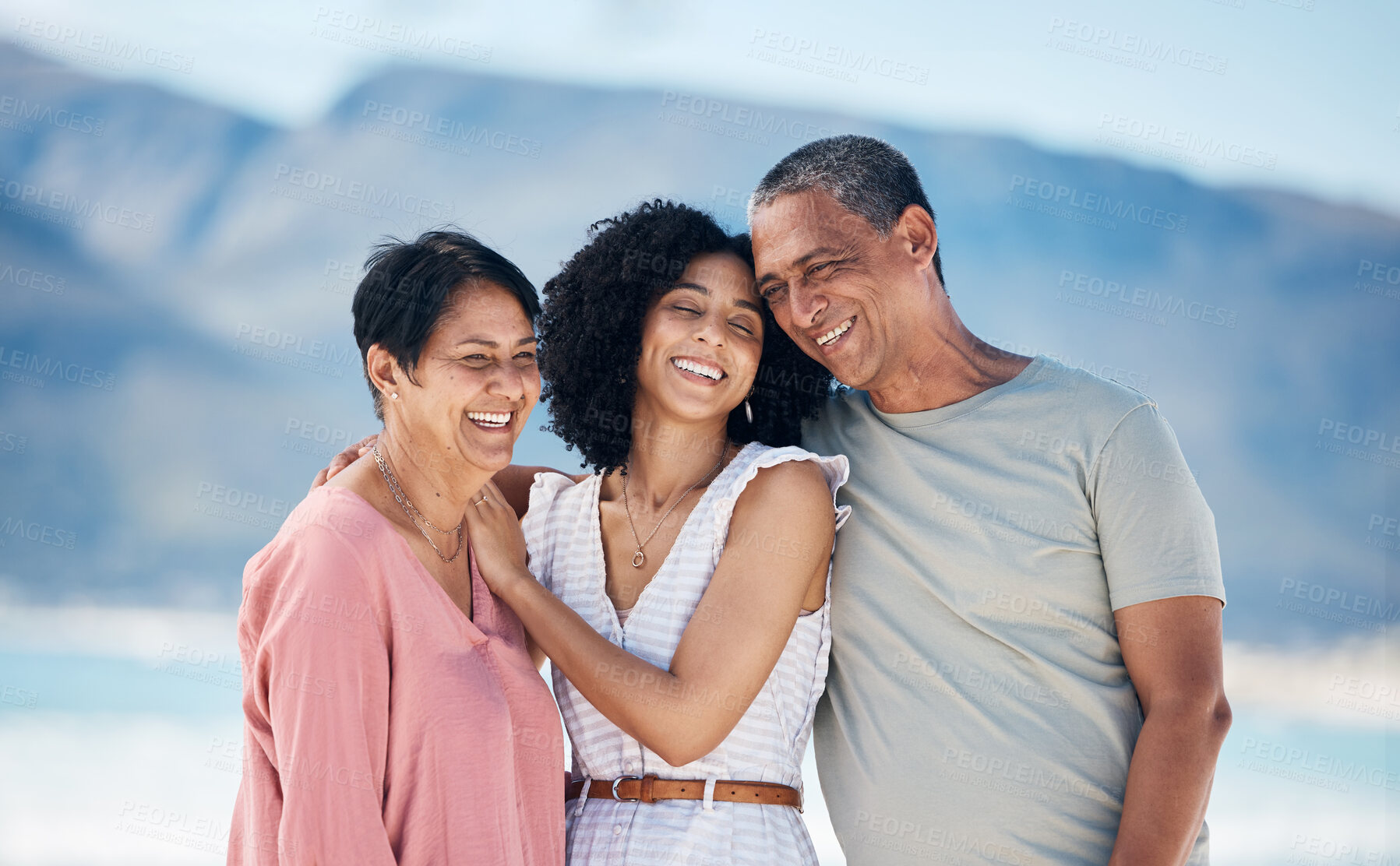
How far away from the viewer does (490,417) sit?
2545 millimetres

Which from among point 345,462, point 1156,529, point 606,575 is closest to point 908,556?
point 1156,529

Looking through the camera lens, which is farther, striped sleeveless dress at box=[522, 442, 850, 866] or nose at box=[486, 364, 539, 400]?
nose at box=[486, 364, 539, 400]

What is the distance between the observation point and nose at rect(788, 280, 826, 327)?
281cm

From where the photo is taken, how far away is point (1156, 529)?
8.05ft

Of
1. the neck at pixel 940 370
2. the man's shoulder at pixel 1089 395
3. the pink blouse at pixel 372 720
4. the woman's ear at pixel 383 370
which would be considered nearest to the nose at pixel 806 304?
the neck at pixel 940 370

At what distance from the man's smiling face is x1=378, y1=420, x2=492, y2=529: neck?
912 mm

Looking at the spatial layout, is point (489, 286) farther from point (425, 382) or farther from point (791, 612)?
point (791, 612)

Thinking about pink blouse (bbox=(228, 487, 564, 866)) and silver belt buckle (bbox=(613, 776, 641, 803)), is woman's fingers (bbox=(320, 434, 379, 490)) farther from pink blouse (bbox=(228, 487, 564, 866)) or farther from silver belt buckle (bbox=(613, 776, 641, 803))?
silver belt buckle (bbox=(613, 776, 641, 803))

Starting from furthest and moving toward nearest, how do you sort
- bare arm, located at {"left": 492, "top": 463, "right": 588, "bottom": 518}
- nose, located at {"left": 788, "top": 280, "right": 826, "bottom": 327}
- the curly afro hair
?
A: bare arm, located at {"left": 492, "top": 463, "right": 588, "bottom": 518} < the curly afro hair < nose, located at {"left": 788, "top": 280, "right": 826, "bottom": 327}

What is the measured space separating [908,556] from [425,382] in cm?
123

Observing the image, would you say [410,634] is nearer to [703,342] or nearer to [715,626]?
[715,626]

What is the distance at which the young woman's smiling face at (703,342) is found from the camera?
2787 millimetres

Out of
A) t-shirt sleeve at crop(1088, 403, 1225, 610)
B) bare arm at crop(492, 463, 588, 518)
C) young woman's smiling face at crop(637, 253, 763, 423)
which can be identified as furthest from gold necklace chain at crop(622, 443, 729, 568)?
t-shirt sleeve at crop(1088, 403, 1225, 610)

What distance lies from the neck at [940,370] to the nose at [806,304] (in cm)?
23
